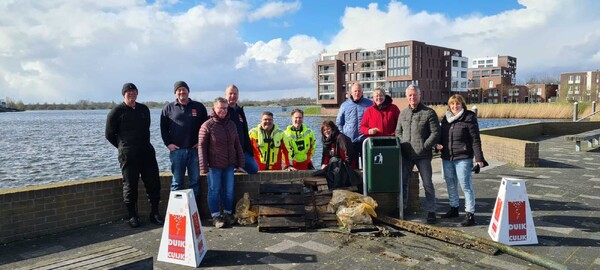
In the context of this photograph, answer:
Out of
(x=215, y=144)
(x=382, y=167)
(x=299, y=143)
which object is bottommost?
(x=382, y=167)

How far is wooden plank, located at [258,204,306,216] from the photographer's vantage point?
19.0ft

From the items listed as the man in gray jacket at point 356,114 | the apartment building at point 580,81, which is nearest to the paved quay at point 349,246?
the man in gray jacket at point 356,114

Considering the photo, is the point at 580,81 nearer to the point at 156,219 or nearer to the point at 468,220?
the point at 468,220

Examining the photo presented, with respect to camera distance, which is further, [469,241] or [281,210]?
[281,210]

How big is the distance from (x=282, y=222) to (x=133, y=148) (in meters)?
2.30

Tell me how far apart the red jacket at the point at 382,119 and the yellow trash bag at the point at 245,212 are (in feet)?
6.84

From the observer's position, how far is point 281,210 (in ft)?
19.1

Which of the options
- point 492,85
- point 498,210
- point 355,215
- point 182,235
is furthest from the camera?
point 492,85

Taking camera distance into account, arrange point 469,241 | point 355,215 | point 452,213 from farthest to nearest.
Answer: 1. point 452,213
2. point 355,215
3. point 469,241

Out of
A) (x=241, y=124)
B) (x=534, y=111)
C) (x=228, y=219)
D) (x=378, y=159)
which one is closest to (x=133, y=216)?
(x=228, y=219)

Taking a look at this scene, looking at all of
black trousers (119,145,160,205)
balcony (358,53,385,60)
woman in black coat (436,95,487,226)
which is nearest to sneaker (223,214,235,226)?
black trousers (119,145,160,205)

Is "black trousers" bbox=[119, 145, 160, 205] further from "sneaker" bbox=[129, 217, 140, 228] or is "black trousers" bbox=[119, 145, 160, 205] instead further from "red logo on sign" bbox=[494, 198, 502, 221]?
"red logo on sign" bbox=[494, 198, 502, 221]

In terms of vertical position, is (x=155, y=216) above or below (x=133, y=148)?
below

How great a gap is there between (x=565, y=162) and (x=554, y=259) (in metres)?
8.24
